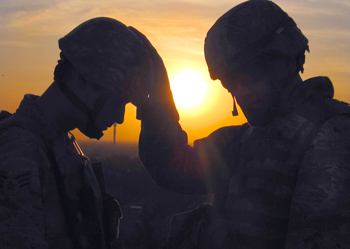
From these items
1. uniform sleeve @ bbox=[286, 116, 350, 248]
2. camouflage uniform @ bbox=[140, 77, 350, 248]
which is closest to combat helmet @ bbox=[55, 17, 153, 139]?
camouflage uniform @ bbox=[140, 77, 350, 248]

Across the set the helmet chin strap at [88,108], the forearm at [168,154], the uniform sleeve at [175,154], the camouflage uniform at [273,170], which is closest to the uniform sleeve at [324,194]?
the camouflage uniform at [273,170]

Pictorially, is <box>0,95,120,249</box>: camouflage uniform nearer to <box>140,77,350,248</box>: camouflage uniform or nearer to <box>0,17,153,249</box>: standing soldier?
<box>0,17,153,249</box>: standing soldier

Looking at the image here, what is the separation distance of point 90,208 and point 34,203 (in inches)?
39.0

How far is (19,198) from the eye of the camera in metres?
3.16

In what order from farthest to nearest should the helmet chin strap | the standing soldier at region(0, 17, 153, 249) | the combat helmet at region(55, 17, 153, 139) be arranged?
1. the combat helmet at region(55, 17, 153, 139)
2. the helmet chin strap
3. the standing soldier at region(0, 17, 153, 249)

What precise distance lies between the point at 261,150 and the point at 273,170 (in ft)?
1.23

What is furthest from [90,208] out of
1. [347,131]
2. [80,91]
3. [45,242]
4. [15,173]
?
[347,131]

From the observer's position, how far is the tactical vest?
3.75 metres

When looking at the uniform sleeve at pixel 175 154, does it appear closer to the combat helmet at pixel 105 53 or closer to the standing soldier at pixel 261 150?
the standing soldier at pixel 261 150

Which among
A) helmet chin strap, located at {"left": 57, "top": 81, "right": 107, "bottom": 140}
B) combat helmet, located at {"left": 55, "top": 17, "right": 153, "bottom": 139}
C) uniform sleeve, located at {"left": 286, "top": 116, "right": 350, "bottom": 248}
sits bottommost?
uniform sleeve, located at {"left": 286, "top": 116, "right": 350, "bottom": 248}

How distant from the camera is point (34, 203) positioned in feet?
10.6

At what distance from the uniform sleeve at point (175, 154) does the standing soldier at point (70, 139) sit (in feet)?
2.16

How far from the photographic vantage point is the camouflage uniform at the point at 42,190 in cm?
312

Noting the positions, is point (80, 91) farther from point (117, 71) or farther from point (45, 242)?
point (45, 242)
